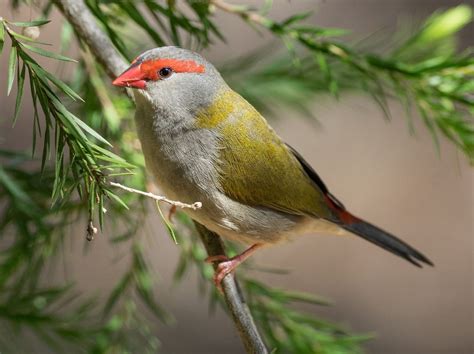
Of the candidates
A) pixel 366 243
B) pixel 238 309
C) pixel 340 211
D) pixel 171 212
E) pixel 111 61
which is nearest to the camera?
pixel 238 309

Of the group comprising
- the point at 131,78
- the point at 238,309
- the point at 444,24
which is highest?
the point at 444,24

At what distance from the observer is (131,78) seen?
167 centimetres

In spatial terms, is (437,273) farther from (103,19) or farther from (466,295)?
(103,19)

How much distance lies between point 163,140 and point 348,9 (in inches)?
163

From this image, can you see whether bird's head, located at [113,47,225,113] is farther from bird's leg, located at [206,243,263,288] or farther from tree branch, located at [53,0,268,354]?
bird's leg, located at [206,243,263,288]

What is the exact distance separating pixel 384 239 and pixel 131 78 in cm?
111

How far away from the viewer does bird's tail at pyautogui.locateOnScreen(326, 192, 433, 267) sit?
2305 millimetres

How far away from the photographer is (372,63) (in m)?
1.70

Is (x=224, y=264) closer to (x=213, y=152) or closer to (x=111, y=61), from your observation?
(x=213, y=152)

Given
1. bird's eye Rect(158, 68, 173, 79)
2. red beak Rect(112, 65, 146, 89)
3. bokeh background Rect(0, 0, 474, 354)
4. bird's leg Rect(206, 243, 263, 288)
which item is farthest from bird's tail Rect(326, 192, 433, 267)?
bokeh background Rect(0, 0, 474, 354)

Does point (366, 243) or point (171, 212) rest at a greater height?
point (171, 212)

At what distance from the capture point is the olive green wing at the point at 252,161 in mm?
1959

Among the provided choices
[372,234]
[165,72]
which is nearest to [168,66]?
[165,72]

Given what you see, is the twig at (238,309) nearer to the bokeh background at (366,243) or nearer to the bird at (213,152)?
the bird at (213,152)
